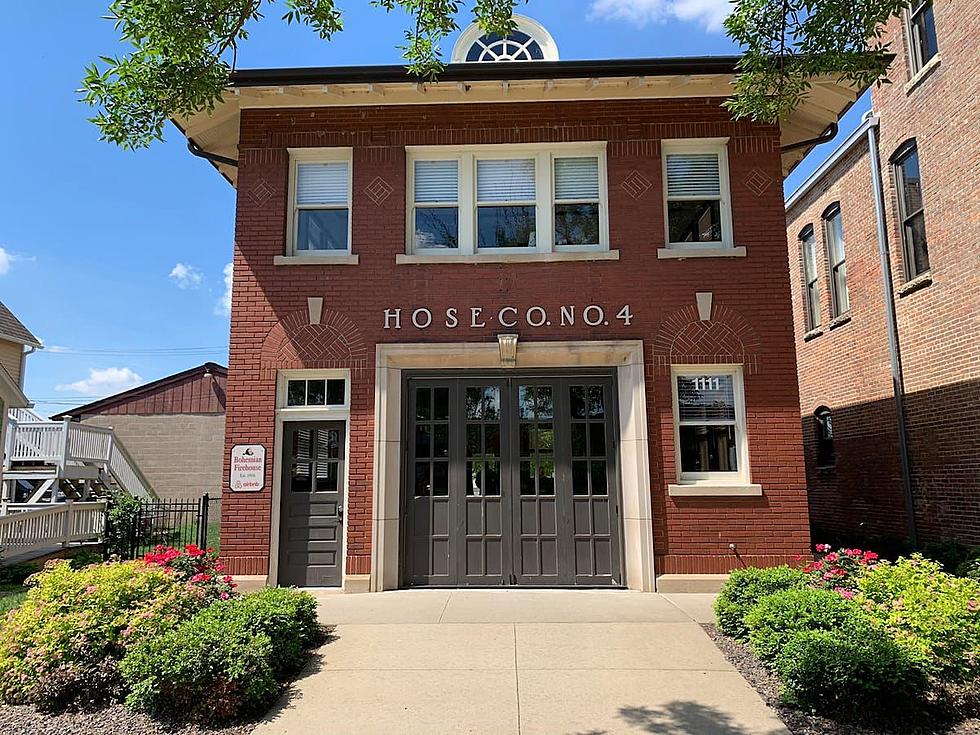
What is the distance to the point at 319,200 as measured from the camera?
408 inches

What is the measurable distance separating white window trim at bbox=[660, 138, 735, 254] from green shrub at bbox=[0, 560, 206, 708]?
771cm

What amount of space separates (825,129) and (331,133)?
7.44m

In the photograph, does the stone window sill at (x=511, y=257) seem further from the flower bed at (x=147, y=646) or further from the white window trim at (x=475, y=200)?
the flower bed at (x=147, y=646)

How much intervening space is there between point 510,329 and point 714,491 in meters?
3.52

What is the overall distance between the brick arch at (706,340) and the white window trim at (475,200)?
1477 mm

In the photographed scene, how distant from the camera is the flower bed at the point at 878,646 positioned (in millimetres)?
4871

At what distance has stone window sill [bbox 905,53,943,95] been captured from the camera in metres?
12.1

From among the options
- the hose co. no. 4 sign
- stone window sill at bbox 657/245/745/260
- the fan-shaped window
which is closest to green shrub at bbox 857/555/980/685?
the hose co. no. 4 sign

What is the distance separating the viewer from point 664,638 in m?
6.86

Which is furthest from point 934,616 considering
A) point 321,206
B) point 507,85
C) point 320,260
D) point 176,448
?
point 176,448

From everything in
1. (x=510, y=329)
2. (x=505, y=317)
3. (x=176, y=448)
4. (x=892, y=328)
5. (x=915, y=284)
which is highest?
(x=915, y=284)

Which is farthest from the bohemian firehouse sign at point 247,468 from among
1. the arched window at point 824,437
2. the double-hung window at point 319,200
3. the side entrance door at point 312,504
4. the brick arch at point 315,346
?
the arched window at point 824,437

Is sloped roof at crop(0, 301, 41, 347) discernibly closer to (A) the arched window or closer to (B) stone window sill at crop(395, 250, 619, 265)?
(B) stone window sill at crop(395, 250, 619, 265)

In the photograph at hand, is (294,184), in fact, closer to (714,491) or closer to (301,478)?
(301,478)
